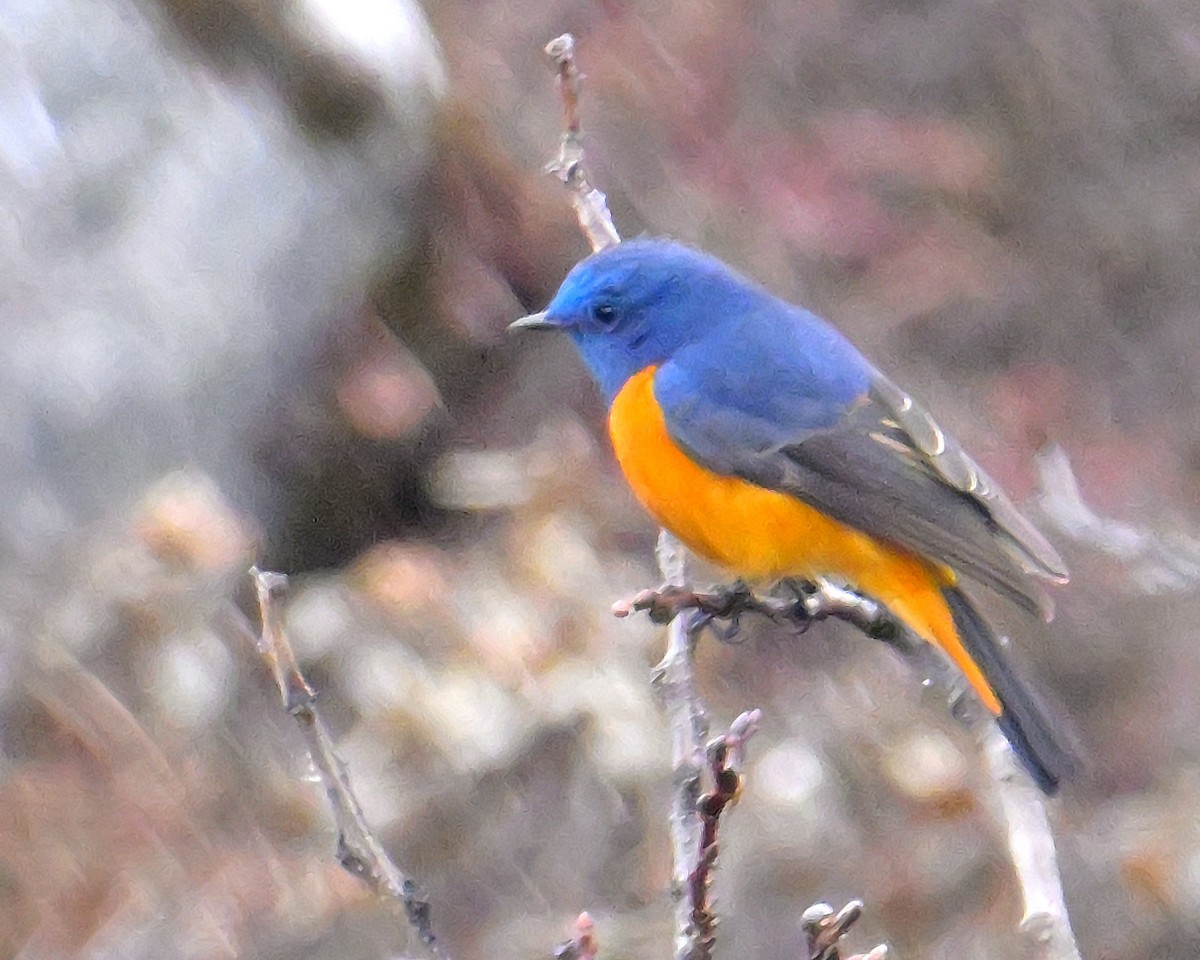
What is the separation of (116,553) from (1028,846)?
2.65 meters

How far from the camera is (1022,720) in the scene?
8.19ft

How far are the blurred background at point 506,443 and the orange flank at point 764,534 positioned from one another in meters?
0.38

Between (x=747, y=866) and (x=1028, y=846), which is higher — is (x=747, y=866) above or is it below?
below

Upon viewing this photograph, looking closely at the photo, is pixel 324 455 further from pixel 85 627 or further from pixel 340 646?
pixel 85 627

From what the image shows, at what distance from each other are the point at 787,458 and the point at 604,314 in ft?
1.62

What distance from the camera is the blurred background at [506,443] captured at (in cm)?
373

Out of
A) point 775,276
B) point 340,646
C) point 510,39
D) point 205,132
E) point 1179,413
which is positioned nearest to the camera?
point 340,646

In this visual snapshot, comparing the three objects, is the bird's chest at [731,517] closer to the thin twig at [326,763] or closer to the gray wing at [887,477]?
the gray wing at [887,477]

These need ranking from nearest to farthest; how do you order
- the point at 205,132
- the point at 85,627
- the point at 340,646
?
the point at 85,627, the point at 340,646, the point at 205,132

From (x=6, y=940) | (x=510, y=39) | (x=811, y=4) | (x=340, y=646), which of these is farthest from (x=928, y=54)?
(x=6, y=940)

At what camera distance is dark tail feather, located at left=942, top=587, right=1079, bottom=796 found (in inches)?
95.9

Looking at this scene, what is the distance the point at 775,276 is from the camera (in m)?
5.40

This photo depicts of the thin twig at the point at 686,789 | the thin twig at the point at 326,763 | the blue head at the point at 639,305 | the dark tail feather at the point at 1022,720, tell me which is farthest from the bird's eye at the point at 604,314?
the thin twig at the point at 326,763

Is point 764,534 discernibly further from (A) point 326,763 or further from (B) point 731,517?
(A) point 326,763
